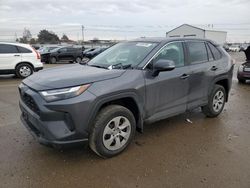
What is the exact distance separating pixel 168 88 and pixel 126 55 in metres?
0.91

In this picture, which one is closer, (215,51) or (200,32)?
(215,51)

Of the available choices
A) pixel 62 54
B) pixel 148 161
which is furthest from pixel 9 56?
pixel 62 54

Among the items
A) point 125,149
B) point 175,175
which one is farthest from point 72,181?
point 175,175

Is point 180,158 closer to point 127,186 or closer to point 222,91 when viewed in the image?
point 127,186

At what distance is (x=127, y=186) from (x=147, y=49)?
7.23 feet

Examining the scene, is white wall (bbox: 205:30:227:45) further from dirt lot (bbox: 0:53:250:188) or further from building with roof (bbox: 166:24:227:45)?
dirt lot (bbox: 0:53:250:188)

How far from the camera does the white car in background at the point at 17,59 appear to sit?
11.3 m

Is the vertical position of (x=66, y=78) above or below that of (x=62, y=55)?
above

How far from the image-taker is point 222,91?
5.56 m

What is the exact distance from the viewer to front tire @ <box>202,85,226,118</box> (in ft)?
17.4

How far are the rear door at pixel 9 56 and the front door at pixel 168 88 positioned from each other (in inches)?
356

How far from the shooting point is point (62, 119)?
3143 millimetres

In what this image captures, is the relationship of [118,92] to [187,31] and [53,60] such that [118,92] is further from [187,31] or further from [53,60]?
[187,31]

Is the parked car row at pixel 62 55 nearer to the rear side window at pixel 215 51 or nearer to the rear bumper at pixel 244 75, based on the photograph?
the rear bumper at pixel 244 75
